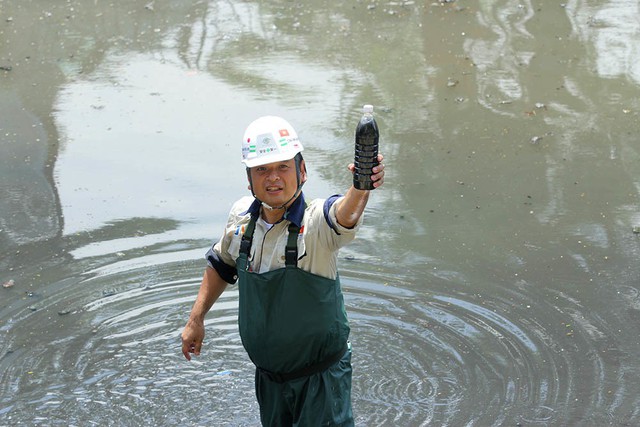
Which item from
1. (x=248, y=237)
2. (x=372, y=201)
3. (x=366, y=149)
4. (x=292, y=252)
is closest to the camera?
(x=366, y=149)

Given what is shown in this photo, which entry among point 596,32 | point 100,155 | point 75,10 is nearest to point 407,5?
point 596,32

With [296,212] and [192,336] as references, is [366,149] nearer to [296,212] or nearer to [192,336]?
[296,212]

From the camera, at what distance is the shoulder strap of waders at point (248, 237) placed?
3.49m

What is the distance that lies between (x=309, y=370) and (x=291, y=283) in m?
0.34

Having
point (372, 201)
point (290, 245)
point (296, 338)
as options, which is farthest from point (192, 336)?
point (372, 201)

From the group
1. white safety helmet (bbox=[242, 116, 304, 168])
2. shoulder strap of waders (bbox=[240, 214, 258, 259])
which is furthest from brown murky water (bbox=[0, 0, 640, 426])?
white safety helmet (bbox=[242, 116, 304, 168])

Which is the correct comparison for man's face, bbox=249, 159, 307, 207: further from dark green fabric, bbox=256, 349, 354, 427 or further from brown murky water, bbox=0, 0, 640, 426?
brown murky water, bbox=0, 0, 640, 426

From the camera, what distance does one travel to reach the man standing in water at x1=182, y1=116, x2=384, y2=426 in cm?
337

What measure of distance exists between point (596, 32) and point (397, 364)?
5.47 meters

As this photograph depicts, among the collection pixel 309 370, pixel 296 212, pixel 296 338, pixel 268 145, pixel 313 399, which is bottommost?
pixel 313 399

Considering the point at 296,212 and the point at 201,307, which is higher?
the point at 296,212

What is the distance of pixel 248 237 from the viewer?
3508 millimetres

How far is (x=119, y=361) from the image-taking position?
16.4ft

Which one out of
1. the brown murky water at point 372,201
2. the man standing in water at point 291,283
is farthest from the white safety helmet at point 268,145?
the brown murky water at point 372,201
